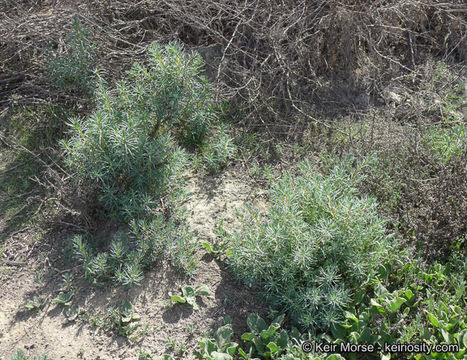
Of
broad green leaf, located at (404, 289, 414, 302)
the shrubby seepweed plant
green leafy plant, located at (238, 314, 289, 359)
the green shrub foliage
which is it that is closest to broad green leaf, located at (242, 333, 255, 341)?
green leafy plant, located at (238, 314, 289, 359)

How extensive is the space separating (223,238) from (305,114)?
1.47 m

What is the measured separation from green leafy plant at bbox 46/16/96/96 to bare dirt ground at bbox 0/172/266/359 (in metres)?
1.32

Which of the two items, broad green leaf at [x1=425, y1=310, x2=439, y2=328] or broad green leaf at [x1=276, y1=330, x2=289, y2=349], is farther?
broad green leaf at [x1=276, y1=330, x2=289, y2=349]

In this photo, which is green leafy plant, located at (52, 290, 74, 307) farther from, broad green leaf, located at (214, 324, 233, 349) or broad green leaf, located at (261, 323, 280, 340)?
broad green leaf, located at (261, 323, 280, 340)

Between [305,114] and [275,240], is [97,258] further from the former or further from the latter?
[305,114]

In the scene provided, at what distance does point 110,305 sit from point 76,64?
2034 millimetres

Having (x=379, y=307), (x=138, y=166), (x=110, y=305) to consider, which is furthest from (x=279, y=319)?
(x=138, y=166)

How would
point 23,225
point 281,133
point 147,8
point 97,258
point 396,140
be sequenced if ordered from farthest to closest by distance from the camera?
point 147,8 → point 281,133 → point 396,140 → point 23,225 → point 97,258

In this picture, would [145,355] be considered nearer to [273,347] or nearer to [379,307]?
[273,347]

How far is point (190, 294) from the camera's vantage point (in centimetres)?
339

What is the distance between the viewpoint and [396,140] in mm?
4223

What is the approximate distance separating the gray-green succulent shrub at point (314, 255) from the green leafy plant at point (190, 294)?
0.87 feet

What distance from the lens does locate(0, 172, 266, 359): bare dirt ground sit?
3201mm

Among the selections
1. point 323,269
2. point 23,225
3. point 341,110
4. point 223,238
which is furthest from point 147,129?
point 341,110
